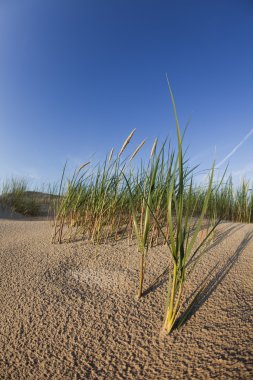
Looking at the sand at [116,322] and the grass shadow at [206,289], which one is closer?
the sand at [116,322]

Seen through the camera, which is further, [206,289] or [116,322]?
[206,289]

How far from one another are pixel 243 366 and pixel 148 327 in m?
0.33

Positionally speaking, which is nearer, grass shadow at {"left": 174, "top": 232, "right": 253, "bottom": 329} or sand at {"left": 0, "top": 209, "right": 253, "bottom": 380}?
sand at {"left": 0, "top": 209, "right": 253, "bottom": 380}

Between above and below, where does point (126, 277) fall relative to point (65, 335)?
above

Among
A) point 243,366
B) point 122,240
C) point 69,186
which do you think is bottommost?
point 243,366

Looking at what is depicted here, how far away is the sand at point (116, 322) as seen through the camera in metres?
0.69

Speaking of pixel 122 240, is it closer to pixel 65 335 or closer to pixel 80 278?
pixel 80 278

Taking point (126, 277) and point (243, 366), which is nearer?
point (243, 366)

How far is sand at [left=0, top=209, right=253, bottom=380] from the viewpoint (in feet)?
2.25

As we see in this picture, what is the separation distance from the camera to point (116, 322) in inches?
35.3

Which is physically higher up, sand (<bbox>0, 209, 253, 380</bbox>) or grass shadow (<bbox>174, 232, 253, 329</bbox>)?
grass shadow (<bbox>174, 232, 253, 329</bbox>)

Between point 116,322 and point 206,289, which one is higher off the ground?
point 206,289

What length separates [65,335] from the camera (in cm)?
84

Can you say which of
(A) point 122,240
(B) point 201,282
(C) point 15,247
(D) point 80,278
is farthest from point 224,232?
(C) point 15,247
